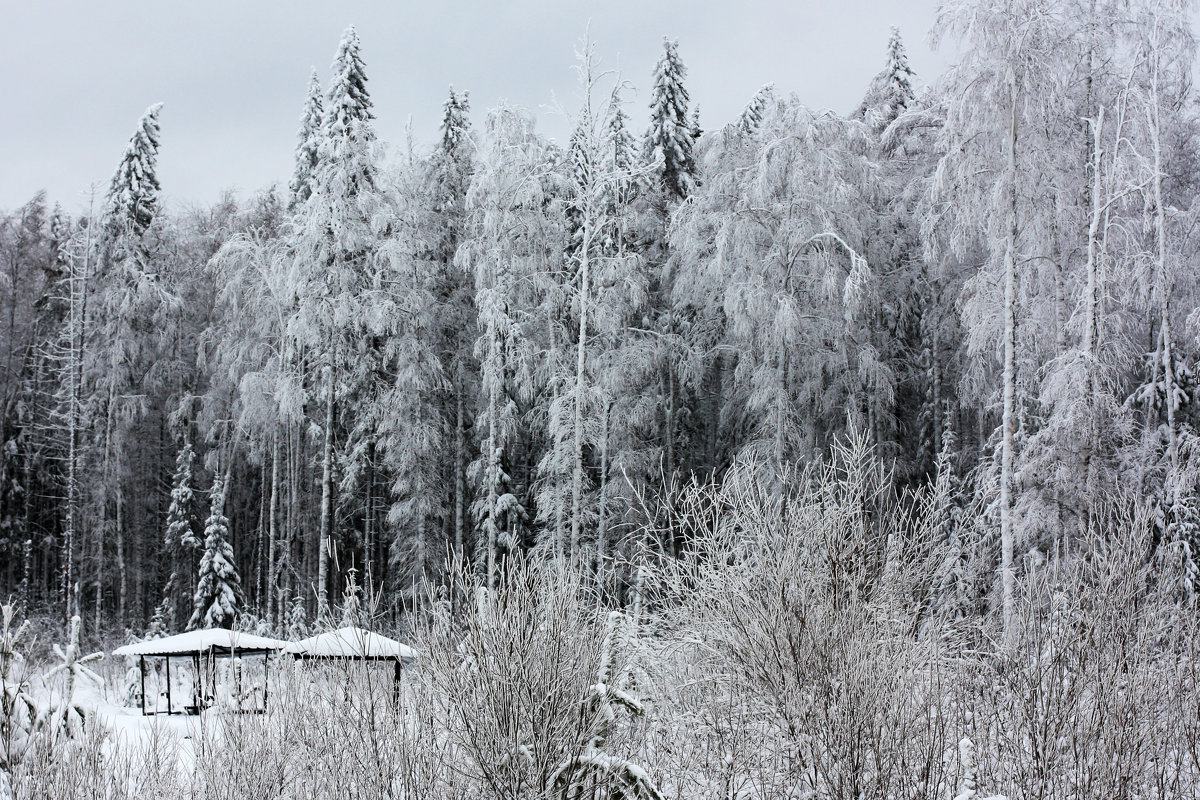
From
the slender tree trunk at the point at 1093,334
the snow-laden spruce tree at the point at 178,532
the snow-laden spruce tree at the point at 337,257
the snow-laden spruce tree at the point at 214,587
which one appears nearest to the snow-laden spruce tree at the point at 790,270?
the slender tree trunk at the point at 1093,334

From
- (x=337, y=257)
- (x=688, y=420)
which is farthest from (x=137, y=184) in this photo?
(x=688, y=420)

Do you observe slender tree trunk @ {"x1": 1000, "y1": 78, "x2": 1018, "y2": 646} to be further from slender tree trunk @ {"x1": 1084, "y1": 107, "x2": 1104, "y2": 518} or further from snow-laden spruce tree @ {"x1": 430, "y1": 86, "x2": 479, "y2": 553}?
snow-laden spruce tree @ {"x1": 430, "y1": 86, "x2": 479, "y2": 553}

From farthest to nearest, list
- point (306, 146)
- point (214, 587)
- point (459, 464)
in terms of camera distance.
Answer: point (306, 146)
point (459, 464)
point (214, 587)

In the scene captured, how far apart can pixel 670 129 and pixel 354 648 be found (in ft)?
67.5

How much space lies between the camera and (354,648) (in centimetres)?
984

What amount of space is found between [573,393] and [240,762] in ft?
47.2

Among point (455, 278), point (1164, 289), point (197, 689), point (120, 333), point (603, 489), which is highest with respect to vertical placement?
point (455, 278)

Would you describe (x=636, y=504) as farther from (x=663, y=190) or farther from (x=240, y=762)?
(x=240, y=762)

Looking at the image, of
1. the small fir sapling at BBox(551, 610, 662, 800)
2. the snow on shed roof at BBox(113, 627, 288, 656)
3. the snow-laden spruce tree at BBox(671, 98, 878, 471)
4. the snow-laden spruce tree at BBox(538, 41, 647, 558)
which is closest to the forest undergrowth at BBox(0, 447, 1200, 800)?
the small fir sapling at BBox(551, 610, 662, 800)

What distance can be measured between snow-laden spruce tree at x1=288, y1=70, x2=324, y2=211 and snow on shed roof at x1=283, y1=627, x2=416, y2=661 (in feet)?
59.5

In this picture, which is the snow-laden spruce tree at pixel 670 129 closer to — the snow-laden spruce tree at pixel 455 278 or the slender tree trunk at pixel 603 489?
the snow-laden spruce tree at pixel 455 278

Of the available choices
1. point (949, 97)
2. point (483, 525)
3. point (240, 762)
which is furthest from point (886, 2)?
point (240, 762)

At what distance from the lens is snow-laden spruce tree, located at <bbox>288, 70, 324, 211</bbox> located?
1131 inches

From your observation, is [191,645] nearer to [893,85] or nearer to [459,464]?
[459,464]
